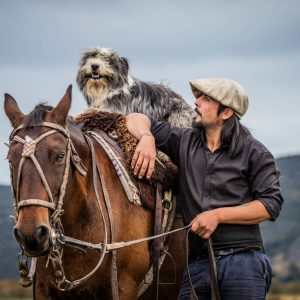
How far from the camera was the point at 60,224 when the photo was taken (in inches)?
242

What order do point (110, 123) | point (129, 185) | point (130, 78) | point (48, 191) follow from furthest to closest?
point (130, 78) → point (110, 123) → point (129, 185) → point (48, 191)

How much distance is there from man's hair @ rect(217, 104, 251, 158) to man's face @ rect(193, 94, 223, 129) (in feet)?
0.13

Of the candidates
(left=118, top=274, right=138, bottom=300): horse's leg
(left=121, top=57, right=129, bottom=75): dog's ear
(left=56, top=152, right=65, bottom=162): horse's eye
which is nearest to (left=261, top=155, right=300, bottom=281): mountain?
(left=121, top=57, right=129, bottom=75): dog's ear

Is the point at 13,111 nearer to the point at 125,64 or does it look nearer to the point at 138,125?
the point at 138,125

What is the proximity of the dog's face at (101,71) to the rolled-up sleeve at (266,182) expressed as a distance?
13.4 feet

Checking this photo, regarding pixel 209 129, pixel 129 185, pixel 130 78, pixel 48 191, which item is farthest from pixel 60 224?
pixel 130 78

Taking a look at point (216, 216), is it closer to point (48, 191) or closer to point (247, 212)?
point (247, 212)

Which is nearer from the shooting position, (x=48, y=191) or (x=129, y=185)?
(x=48, y=191)

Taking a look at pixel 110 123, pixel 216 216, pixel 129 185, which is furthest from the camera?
pixel 110 123

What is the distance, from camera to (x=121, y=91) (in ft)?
33.8

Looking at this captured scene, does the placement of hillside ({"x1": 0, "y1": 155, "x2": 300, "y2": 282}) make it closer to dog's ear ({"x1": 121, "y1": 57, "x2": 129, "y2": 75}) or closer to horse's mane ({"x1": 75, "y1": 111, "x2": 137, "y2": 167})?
dog's ear ({"x1": 121, "y1": 57, "x2": 129, "y2": 75})

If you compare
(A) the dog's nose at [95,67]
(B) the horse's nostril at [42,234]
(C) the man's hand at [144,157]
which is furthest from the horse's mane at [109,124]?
(A) the dog's nose at [95,67]

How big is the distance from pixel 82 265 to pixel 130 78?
177 inches

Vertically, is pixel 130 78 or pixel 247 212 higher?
pixel 130 78
